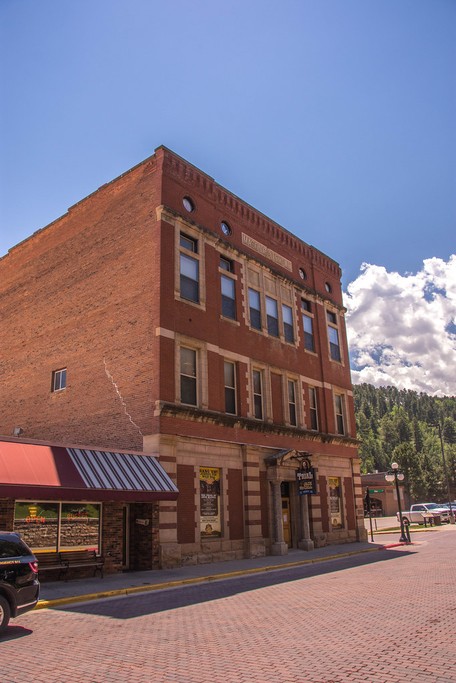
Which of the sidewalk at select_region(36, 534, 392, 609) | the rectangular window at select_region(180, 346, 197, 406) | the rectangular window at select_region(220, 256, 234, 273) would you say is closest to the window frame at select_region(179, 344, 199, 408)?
the rectangular window at select_region(180, 346, 197, 406)

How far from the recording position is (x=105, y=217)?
25234mm

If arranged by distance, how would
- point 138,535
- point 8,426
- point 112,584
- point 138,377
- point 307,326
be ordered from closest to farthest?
point 112,584
point 138,535
point 138,377
point 8,426
point 307,326

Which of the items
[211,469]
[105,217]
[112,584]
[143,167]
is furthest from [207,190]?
[112,584]

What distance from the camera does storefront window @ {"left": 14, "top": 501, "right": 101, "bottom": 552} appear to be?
53.0 feet

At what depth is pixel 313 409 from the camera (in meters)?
30.1

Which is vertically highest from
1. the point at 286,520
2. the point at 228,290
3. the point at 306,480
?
the point at 228,290

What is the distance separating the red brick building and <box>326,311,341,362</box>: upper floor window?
2.01 m

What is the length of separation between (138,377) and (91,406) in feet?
10.5

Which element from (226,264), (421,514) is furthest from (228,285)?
(421,514)

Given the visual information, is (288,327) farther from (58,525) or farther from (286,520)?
(58,525)

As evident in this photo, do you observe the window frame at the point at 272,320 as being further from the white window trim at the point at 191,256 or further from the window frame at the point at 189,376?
the window frame at the point at 189,376

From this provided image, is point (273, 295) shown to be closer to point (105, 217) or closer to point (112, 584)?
point (105, 217)

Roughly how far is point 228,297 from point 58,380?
859 cm

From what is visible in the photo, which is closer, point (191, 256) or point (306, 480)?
point (191, 256)
